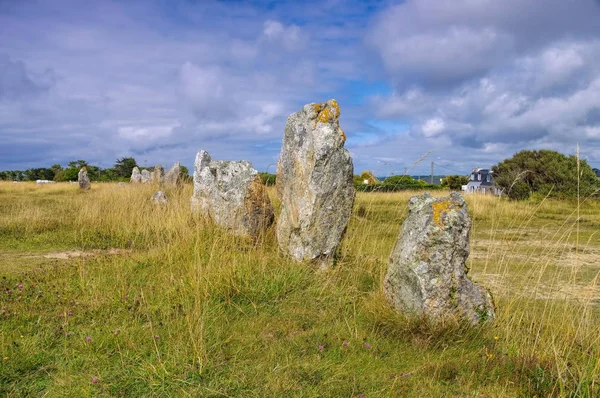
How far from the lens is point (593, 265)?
8531mm

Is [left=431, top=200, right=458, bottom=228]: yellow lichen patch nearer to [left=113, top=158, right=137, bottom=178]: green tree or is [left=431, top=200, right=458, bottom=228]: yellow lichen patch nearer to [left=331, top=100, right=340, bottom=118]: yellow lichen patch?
[left=331, top=100, right=340, bottom=118]: yellow lichen patch

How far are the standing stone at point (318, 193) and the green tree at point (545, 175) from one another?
45.5 feet

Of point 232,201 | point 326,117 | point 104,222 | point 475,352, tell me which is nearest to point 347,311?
point 475,352

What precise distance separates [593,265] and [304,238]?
521 centimetres

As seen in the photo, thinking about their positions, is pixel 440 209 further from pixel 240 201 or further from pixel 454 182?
pixel 454 182

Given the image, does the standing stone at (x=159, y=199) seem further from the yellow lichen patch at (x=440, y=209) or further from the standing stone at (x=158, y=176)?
the yellow lichen patch at (x=440, y=209)

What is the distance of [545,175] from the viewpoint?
22.0 meters

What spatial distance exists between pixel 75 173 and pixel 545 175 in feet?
113

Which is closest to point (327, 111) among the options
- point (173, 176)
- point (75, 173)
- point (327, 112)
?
point (327, 112)

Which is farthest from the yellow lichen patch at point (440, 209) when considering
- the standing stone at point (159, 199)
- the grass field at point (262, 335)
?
the standing stone at point (159, 199)

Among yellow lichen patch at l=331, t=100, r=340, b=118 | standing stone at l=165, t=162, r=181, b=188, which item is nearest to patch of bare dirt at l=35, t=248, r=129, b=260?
yellow lichen patch at l=331, t=100, r=340, b=118

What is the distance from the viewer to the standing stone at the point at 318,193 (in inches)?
275

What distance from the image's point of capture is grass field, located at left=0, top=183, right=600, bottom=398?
12.9ft

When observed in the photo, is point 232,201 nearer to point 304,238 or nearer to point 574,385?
point 304,238
